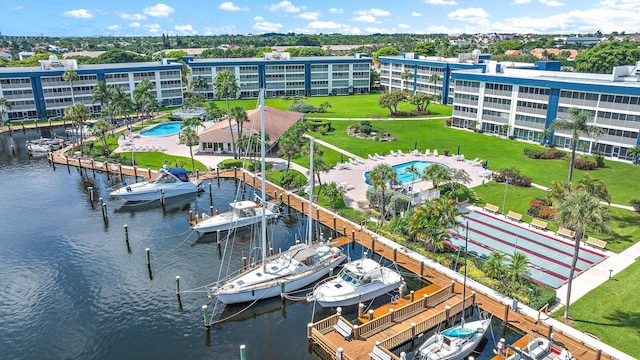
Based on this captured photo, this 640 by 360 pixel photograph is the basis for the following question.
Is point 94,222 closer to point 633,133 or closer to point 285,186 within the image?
point 285,186

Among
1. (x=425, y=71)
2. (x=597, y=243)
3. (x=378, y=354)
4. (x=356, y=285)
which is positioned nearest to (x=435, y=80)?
(x=425, y=71)

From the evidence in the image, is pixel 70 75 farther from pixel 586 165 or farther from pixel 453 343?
pixel 586 165

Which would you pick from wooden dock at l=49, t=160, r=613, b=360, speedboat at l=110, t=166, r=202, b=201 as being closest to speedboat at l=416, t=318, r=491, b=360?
wooden dock at l=49, t=160, r=613, b=360

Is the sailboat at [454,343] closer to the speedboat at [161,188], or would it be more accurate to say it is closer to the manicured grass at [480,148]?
the manicured grass at [480,148]

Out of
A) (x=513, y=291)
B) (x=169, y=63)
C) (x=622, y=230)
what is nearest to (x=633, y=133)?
(x=622, y=230)

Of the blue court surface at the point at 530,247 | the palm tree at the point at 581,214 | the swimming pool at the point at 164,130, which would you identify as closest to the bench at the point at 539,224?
the blue court surface at the point at 530,247

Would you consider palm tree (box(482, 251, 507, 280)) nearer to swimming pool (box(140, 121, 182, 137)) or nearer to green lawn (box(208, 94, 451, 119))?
swimming pool (box(140, 121, 182, 137))
